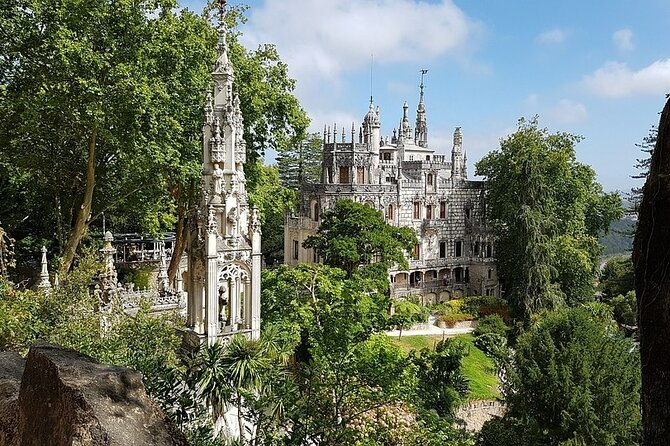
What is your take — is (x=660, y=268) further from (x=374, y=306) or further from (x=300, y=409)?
(x=374, y=306)

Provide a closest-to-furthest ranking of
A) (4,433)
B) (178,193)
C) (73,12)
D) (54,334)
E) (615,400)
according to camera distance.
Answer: (4,433), (54,334), (615,400), (73,12), (178,193)

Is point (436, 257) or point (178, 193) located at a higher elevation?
point (178, 193)

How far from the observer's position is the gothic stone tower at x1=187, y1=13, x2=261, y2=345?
38.3 feet

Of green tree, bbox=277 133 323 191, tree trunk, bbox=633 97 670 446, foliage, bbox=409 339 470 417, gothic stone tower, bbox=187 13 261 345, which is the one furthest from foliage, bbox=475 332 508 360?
green tree, bbox=277 133 323 191

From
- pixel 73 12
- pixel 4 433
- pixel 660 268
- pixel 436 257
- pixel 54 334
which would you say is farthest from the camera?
pixel 436 257

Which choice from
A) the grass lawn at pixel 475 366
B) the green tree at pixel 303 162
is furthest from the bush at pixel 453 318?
the green tree at pixel 303 162

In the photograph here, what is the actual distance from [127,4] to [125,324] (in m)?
9.75

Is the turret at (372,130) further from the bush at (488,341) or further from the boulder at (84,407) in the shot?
the boulder at (84,407)

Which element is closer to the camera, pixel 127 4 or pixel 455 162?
pixel 127 4

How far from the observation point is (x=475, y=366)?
91.1 ft

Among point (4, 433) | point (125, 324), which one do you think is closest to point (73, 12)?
point (125, 324)

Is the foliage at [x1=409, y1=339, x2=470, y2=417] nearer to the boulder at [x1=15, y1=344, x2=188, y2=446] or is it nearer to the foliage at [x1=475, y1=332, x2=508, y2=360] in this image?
the foliage at [x1=475, y1=332, x2=508, y2=360]

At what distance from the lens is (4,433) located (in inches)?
239

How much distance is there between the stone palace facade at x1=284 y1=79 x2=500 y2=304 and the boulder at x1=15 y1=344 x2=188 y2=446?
3210cm
